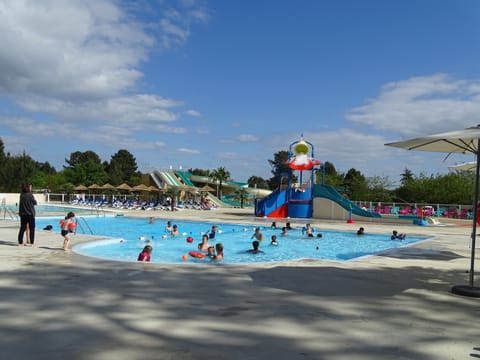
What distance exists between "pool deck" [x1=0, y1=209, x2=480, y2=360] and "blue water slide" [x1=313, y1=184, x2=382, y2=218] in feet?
57.3

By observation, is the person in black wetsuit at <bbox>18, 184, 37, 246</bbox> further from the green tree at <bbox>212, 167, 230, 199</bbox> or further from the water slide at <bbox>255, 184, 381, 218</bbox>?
the green tree at <bbox>212, 167, 230, 199</bbox>

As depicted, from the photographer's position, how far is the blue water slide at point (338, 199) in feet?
80.9

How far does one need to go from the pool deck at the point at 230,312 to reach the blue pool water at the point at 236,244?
3.29 meters

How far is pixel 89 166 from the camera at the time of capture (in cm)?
6275

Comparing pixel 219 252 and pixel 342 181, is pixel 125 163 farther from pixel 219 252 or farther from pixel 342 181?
pixel 219 252

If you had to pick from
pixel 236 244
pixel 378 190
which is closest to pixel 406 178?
pixel 378 190

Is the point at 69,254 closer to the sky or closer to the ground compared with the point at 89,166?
closer to the ground

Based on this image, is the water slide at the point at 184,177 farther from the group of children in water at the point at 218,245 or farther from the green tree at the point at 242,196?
the group of children in water at the point at 218,245

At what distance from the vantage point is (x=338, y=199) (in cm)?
2577

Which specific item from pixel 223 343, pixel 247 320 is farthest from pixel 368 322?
pixel 223 343

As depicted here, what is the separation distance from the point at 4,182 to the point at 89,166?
49.0 feet

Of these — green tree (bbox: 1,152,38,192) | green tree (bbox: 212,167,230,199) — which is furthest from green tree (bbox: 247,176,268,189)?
green tree (bbox: 1,152,38,192)

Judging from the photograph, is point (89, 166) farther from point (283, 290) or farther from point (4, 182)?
point (283, 290)

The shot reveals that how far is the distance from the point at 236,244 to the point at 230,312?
1164cm
